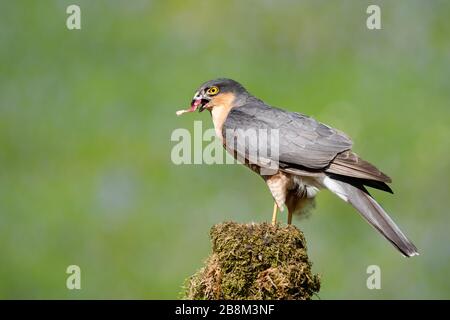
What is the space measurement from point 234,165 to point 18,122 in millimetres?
3961

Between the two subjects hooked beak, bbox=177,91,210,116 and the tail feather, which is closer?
the tail feather

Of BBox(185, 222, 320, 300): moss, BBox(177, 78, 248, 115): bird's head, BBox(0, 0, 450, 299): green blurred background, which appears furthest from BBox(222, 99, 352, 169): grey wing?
BBox(0, 0, 450, 299): green blurred background

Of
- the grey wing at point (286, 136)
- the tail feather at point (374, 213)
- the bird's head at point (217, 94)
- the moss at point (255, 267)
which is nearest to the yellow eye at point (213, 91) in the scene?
the bird's head at point (217, 94)

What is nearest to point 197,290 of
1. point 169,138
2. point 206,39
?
point 169,138

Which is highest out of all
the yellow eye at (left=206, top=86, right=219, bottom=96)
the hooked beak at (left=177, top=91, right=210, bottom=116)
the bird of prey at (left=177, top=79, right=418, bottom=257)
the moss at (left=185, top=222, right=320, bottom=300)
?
the yellow eye at (left=206, top=86, right=219, bottom=96)

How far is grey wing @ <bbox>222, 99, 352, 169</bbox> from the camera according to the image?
→ 8.23 meters

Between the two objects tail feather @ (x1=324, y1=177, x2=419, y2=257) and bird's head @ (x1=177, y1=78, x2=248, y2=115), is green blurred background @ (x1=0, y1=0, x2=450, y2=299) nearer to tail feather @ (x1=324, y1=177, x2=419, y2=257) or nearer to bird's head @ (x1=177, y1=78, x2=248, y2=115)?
bird's head @ (x1=177, y1=78, x2=248, y2=115)

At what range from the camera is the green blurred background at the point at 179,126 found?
484 inches

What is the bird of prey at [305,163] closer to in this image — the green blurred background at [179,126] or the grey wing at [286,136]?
the grey wing at [286,136]

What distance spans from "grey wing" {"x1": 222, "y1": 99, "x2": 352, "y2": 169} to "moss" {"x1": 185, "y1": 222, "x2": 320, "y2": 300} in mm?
1476

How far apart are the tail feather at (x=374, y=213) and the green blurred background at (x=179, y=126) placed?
3.78 meters

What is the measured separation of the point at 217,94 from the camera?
29.7 feet

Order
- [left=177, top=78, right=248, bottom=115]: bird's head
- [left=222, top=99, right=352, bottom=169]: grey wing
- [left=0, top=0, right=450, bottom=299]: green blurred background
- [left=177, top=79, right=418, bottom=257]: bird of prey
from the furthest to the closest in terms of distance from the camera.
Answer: [left=0, top=0, right=450, bottom=299]: green blurred background < [left=177, top=78, right=248, bottom=115]: bird's head < [left=222, top=99, right=352, bottom=169]: grey wing < [left=177, top=79, right=418, bottom=257]: bird of prey

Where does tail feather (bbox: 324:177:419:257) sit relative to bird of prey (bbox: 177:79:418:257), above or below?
below
